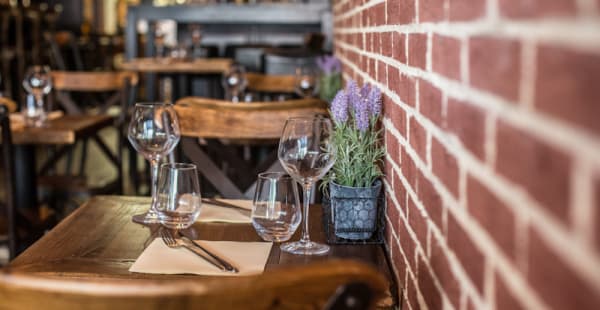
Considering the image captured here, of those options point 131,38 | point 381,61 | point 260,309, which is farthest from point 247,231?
point 131,38

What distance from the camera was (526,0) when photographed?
541 millimetres

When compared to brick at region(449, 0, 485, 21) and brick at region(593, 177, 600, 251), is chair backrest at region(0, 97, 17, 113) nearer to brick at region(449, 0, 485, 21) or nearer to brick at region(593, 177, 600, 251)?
brick at region(449, 0, 485, 21)

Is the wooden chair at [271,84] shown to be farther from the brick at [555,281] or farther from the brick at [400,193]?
the brick at [555,281]

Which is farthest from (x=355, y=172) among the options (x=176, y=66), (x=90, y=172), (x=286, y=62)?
(x=90, y=172)

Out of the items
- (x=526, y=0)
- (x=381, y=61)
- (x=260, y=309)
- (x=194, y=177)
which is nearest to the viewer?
(x=526, y=0)

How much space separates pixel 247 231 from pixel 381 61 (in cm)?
46

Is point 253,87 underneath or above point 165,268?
above

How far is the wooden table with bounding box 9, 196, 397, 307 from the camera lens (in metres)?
1.21

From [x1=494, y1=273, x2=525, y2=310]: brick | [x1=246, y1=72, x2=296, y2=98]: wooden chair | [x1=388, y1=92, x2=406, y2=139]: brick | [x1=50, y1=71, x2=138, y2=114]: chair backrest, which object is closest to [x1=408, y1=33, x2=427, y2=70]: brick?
[x1=388, y1=92, x2=406, y2=139]: brick

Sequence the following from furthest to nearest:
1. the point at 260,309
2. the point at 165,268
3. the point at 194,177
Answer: the point at 194,177 < the point at 165,268 < the point at 260,309

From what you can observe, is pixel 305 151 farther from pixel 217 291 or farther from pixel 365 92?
pixel 217 291

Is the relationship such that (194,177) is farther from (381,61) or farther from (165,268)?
(381,61)

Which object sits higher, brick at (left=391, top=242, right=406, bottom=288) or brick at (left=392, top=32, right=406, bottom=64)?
brick at (left=392, top=32, right=406, bottom=64)

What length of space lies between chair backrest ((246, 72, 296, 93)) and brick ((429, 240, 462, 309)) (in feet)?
8.81
